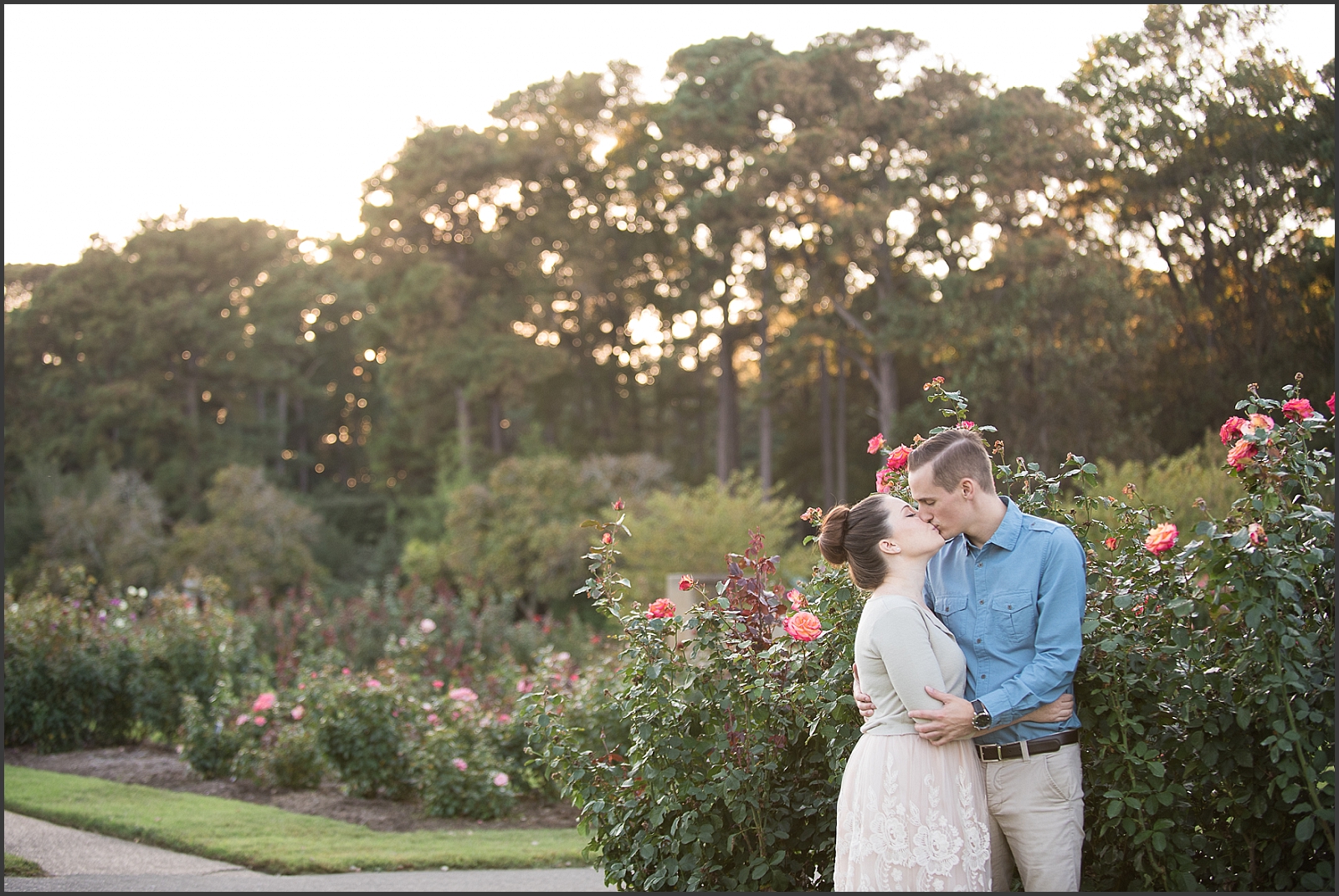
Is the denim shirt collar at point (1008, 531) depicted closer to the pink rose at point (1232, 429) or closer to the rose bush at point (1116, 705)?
the rose bush at point (1116, 705)

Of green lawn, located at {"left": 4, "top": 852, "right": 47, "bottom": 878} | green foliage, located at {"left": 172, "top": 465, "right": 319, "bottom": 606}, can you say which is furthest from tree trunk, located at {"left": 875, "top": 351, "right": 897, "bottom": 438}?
green lawn, located at {"left": 4, "top": 852, "right": 47, "bottom": 878}

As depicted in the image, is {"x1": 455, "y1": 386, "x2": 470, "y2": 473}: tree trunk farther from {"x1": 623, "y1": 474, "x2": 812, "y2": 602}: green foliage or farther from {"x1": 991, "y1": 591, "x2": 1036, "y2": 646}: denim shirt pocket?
{"x1": 991, "y1": 591, "x2": 1036, "y2": 646}: denim shirt pocket

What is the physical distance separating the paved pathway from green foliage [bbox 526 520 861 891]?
5.07 feet

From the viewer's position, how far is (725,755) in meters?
3.52

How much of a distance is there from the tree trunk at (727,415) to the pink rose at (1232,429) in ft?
80.9

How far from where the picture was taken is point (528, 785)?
7.81 metres

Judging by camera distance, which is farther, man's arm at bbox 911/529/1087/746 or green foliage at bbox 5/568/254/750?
green foliage at bbox 5/568/254/750

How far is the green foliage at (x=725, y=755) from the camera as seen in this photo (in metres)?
3.41

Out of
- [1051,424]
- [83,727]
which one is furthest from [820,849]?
[1051,424]

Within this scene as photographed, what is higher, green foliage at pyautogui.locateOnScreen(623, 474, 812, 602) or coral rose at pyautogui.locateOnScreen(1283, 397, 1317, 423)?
coral rose at pyautogui.locateOnScreen(1283, 397, 1317, 423)

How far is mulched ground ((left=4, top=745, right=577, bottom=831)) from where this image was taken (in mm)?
6992

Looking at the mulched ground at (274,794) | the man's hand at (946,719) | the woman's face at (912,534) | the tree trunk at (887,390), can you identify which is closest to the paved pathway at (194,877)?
the mulched ground at (274,794)

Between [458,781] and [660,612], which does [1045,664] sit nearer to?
[660,612]

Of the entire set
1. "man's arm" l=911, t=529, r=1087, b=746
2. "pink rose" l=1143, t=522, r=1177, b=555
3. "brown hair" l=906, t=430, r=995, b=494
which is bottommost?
"man's arm" l=911, t=529, r=1087, b=746
